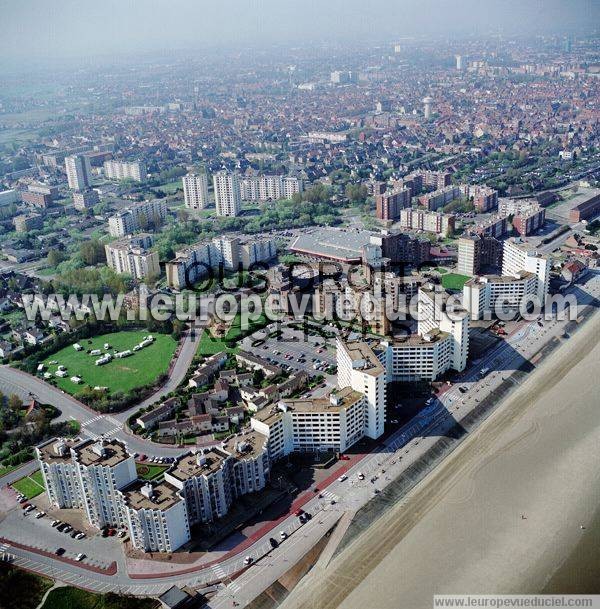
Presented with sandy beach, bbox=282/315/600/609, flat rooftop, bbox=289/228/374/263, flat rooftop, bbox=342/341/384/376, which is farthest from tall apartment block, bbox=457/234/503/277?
flat rooftop, bbox=342/341/384/376

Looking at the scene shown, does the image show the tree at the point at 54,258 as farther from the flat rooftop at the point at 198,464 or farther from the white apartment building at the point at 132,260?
the flat rooftop at the point at 198,464

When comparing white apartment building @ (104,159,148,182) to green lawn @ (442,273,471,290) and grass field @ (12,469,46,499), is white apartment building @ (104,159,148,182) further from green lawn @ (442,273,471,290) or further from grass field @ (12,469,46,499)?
grass field @ (12,469,46,499)

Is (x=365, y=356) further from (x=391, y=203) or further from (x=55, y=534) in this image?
(x=391, y=203)

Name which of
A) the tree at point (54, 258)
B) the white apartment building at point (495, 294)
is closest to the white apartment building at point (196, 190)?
the tree at point (54, 258)

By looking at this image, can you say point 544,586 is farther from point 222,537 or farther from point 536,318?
point 536,318

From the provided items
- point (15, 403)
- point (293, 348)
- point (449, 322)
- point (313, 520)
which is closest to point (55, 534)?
point (313, 520)

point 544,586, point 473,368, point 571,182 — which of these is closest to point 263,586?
point 544,586
